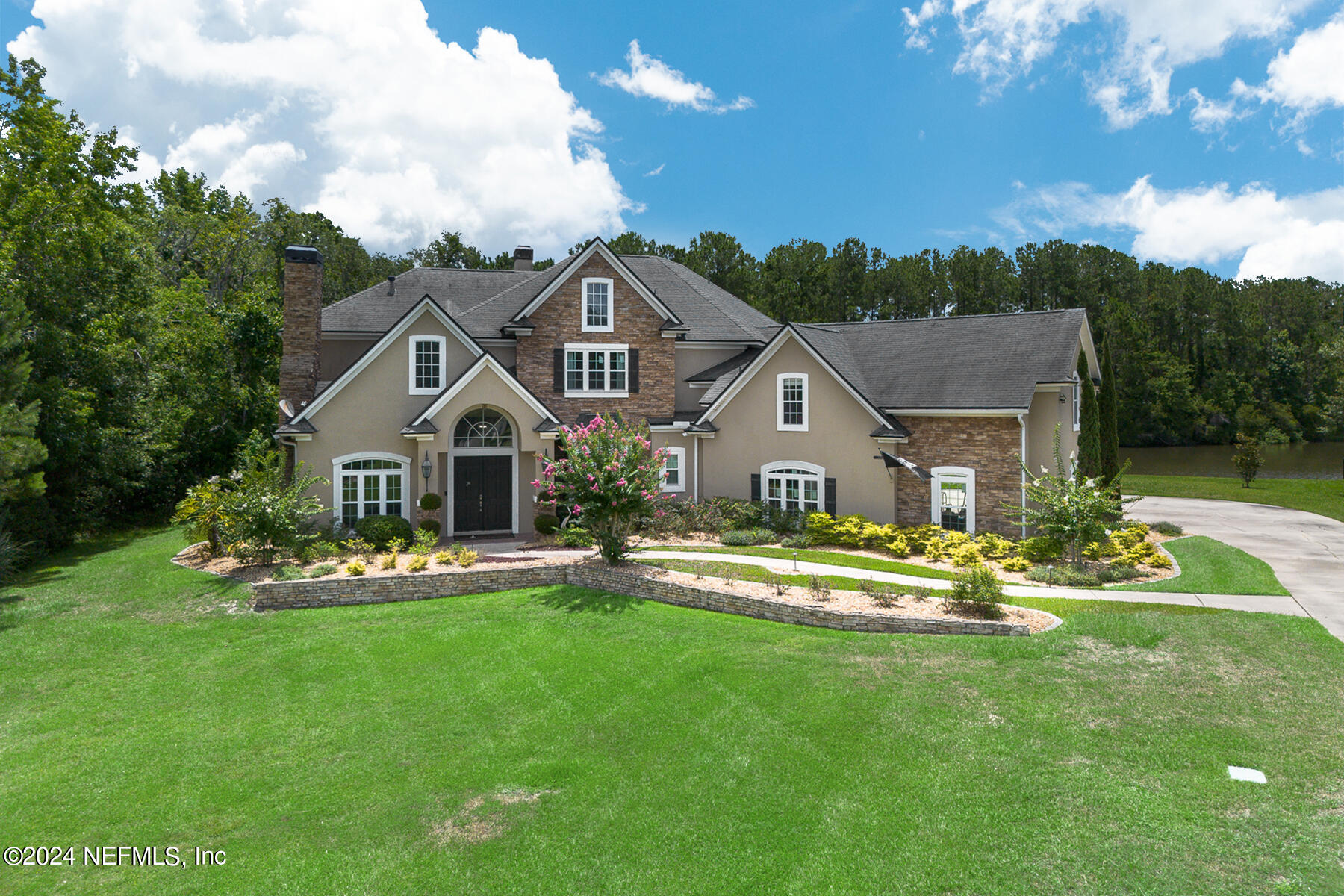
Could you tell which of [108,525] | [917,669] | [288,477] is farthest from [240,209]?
[917,669]

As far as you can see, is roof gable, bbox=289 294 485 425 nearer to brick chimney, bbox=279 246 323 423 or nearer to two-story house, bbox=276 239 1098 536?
two-story house, bbox=276 239 1098 536

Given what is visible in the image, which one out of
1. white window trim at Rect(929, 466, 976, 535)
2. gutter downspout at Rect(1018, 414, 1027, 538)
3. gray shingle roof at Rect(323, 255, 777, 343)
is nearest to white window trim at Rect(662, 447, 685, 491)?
gray shingle roof at Rect(323, 255, 777, 343)

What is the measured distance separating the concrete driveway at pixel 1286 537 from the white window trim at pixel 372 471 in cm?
2030

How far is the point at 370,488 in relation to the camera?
20031 mm

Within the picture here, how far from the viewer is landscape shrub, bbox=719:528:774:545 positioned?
20078 millimetres

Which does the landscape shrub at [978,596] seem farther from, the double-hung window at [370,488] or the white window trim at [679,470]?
the double-hung window at [370,488]

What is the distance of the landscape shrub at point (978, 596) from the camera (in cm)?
1220

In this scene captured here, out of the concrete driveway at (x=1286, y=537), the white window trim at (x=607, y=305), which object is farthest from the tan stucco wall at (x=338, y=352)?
the concrete driveway at (x=1286, y=537)

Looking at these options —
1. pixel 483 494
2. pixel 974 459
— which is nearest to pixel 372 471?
pixel 483 494

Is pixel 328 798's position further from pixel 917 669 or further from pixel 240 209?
pixel 240 209

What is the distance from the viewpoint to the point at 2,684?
37.1 feet

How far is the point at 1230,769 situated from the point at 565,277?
20464 millimetres

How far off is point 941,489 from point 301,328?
2003 cm

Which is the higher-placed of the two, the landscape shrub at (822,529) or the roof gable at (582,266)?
the roof gable at (582,266)
